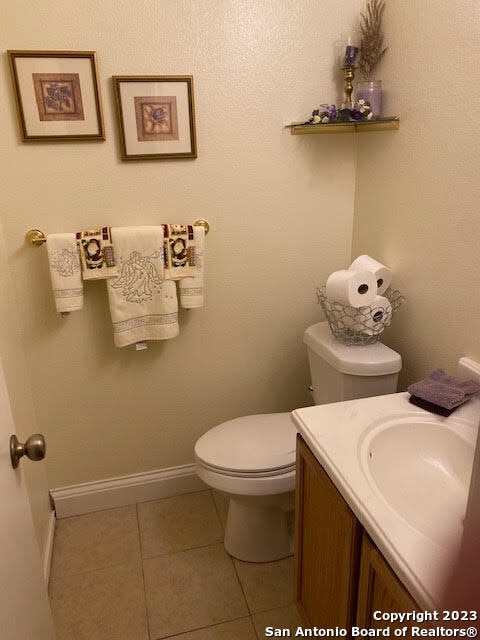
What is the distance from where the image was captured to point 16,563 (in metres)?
0.90

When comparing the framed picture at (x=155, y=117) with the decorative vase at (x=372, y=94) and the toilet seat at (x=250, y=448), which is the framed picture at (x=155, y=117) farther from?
the toilet seat at (x=250, y=448)

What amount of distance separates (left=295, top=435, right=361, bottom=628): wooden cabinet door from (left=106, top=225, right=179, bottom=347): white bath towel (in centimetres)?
78

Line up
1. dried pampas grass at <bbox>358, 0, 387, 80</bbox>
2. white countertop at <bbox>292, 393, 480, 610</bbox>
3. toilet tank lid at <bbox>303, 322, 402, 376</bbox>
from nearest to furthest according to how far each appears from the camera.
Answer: white countertop at <bbox>292, 393, 480, 610</bbox> < toilet tank lid at <bbox>303, 322, 402, 376</bbox> < dried pampas grass at <bbox>358, 0, 387, 80</bbox>

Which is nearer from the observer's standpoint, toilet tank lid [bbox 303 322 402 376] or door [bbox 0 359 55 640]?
door [bbox 0 359 55 640]

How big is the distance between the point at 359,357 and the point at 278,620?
0.93 metres

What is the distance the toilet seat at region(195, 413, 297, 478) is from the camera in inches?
62.6

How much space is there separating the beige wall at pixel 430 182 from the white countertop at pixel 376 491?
0.95 ft

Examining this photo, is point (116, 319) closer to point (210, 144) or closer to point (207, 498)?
point (210, 144)

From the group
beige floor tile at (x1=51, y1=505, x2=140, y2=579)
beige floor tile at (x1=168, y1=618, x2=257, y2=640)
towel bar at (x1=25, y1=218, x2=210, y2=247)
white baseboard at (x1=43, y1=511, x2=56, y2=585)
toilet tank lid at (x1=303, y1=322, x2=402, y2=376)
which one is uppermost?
towel bar at (x1=25, y1=218, x2=210, y2=247)

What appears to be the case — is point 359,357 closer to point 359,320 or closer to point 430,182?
point 359,320

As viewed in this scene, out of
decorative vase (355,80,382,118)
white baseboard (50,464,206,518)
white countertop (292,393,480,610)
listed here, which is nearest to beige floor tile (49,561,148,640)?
white baseboard (50,464,206,518)

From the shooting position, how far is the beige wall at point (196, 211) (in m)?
1.59

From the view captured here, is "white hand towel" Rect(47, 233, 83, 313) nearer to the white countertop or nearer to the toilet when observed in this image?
the toilet

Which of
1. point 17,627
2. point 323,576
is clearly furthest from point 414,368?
point 17,627
